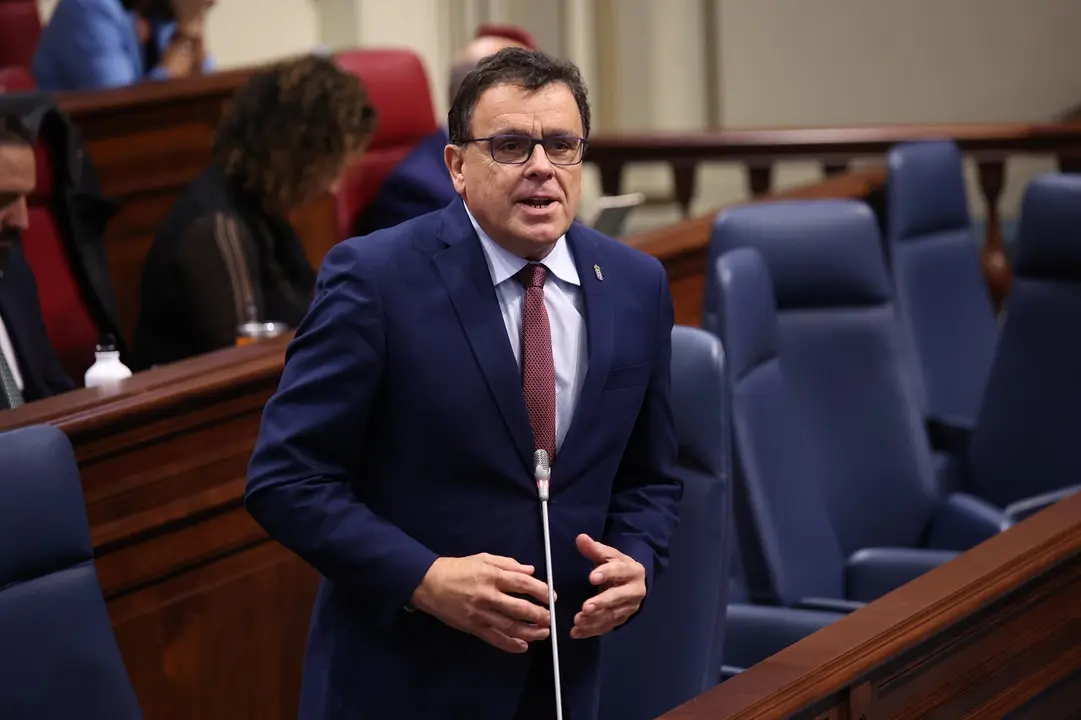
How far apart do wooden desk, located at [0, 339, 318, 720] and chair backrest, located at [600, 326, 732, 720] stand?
1.59 feet

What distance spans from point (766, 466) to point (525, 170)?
1.08 metres

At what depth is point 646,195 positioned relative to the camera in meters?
6.16

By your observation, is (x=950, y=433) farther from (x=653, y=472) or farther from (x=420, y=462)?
(x=420, y=462)

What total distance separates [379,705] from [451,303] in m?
0.34

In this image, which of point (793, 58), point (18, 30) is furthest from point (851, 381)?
point (793, 58)

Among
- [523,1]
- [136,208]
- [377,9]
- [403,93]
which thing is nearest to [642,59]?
[523,1]

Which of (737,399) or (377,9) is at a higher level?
(377,9)

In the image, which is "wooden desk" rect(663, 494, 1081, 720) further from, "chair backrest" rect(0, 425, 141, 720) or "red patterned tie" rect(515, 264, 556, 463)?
"chair backrest" rect(0, 425, 141, 720)

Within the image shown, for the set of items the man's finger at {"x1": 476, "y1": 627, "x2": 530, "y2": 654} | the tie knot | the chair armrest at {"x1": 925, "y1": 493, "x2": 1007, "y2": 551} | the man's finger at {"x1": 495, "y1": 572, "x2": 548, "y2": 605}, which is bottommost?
the chair armrest at {"x1": 925, "y1": 493, "x2": 1007, "y2": 551}

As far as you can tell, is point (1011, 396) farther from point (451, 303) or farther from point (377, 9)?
point (377, 9)

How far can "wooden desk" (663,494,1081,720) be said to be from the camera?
1.33m

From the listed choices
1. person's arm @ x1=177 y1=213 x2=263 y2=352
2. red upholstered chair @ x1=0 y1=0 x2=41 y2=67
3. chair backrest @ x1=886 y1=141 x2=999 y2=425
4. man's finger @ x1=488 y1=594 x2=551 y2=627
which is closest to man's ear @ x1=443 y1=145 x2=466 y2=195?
man's finger @ x1=488 y1=594 x2=551 y2=627

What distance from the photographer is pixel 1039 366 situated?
285 centimetres

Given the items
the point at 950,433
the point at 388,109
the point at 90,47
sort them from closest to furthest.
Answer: the point at 950,433 → the point at 90,47 → the point at 388,109
